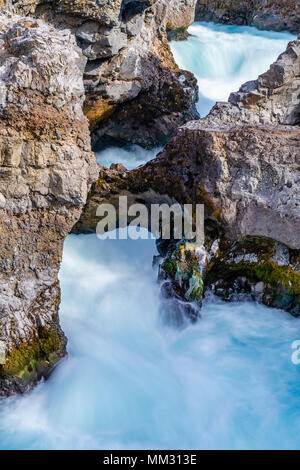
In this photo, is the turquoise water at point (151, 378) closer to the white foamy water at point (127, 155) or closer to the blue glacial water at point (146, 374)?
the blue glacial water at point (146, 374)

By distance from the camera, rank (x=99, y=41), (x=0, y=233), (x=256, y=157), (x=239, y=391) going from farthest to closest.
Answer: (x=99, y=41) → (x=256, y=157) → (x=239, y=391) → (x=0, y=233)

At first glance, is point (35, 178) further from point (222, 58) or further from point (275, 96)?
point (222, 58)

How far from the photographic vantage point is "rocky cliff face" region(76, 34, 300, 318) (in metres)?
6.50

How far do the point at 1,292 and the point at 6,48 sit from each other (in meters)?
2.52

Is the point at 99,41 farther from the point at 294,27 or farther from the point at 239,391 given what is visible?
the point at 294,27

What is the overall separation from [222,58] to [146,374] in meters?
11.2

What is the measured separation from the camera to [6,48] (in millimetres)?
5355

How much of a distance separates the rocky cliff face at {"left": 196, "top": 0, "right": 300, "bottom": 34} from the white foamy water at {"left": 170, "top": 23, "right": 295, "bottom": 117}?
1.42m

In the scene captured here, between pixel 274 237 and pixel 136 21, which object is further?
pixel 136 21

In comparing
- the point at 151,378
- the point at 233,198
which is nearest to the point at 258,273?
the point at 233,198

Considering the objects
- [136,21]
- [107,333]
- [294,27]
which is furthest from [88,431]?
[294,27]

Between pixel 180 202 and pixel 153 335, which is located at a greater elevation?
pixel 180 202

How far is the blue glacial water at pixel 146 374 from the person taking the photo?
5.47 m

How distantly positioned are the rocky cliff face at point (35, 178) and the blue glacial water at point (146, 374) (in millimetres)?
514
